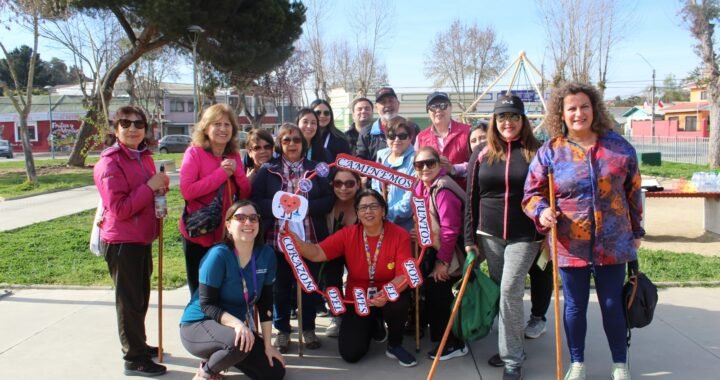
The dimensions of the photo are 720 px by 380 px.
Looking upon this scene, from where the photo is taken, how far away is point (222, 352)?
3445mm

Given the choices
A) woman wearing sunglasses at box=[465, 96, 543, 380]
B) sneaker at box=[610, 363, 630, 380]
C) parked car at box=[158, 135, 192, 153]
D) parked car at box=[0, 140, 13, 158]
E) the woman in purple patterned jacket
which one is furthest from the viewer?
parked car at box=[158, 135, 192, 153]

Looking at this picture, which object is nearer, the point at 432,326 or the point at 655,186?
the point at 432,326

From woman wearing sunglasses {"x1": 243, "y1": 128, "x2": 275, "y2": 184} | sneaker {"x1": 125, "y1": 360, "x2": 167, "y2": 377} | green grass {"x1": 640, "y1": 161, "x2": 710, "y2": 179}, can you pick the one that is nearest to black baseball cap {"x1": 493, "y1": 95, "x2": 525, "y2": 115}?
woman wearing sunglasses {"x1": 243, "y1": 128, "x2": 275, "y2": 184}

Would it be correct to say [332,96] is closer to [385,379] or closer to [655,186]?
[655,186]

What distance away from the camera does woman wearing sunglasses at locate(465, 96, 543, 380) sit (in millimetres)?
3566

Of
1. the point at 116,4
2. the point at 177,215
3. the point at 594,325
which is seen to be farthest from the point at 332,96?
the point at 594,325

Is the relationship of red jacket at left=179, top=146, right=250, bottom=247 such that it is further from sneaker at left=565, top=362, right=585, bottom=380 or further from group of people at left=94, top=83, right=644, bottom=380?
sneaker at left=565, top=362, right=585, bottom=380

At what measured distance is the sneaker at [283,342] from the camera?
416cm

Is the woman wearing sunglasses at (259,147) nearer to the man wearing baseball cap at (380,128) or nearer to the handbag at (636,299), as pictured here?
the man wearing baseball cap at (380,128)

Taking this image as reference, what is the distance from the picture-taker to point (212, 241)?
13.2 feet

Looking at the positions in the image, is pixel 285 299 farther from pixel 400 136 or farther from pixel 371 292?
pixel 400 136

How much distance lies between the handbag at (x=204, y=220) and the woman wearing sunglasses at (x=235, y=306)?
14 cm

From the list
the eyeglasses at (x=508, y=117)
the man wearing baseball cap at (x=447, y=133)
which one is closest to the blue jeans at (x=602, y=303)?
the eyeglasses at (x=508, y=117)

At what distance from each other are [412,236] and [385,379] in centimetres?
108
